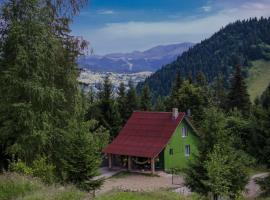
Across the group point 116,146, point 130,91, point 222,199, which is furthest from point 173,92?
point 222,199

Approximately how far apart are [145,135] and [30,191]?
3133 centimetres

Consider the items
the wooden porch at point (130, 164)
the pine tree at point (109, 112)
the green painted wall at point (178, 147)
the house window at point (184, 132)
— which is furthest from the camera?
the pine tree at point (109, 112)

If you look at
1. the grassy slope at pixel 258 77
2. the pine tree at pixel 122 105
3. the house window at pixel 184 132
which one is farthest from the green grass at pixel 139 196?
the grassy slope at pixel 258 77

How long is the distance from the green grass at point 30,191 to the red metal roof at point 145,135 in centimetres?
2731

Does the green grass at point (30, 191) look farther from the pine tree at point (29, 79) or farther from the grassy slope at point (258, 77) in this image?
the grassy slope at point (258, 77)

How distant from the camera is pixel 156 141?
4450 cm

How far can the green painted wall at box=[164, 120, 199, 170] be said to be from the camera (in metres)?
44.8

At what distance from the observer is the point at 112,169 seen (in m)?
45.8

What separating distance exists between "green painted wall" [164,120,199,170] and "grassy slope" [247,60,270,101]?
114m

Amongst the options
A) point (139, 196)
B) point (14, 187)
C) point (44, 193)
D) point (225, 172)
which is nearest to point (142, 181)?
point (225, 172)

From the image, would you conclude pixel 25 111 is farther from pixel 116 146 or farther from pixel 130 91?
pixel 130 91

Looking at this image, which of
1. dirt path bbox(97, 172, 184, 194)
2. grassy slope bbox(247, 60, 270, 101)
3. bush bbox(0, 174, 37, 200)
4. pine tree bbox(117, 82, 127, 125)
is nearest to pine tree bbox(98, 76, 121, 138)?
pine tree bbox(117, 82, 127, 125)

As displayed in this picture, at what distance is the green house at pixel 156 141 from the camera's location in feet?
144

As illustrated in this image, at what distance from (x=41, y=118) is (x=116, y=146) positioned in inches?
829
